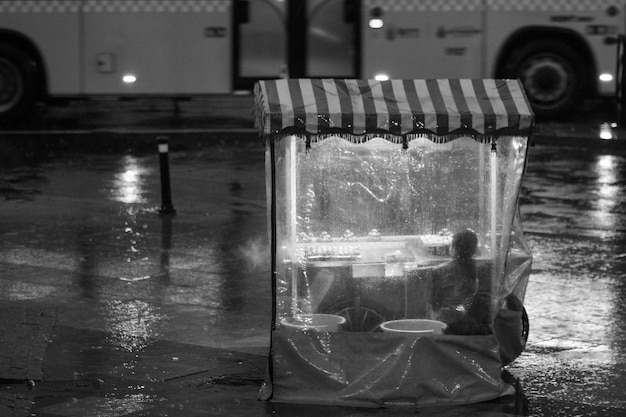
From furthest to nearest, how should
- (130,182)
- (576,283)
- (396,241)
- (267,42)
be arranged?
(267,42), (130,182), (576,283), (396,241)

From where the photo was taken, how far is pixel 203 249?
41.2 ft

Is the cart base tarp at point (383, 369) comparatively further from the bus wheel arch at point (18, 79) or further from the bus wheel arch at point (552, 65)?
the bus wheel arch at point (18, 79)

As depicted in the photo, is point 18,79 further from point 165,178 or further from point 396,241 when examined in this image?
point 396,241

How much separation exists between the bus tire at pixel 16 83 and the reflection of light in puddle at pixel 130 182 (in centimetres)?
340

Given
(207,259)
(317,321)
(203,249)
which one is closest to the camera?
(317,321)

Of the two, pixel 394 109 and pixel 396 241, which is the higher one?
pixel 394 109

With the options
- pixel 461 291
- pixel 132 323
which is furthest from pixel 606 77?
pixel 461 291

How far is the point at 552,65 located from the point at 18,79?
9307 mm

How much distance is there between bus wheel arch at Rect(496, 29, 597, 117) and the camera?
21.4m

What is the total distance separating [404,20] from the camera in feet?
70.2

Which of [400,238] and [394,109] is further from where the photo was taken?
[400,238]

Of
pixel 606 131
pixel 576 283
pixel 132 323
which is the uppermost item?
pixel 606 131

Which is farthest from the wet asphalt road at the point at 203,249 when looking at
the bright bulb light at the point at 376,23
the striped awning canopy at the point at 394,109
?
the bright bulb light at the point at 376,23

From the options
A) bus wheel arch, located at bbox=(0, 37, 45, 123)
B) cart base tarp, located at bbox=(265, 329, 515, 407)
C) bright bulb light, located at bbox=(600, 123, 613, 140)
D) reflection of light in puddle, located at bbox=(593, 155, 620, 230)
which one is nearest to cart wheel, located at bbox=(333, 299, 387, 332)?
cart base tarp, located at bbox=(265, 329, 515, 407)
